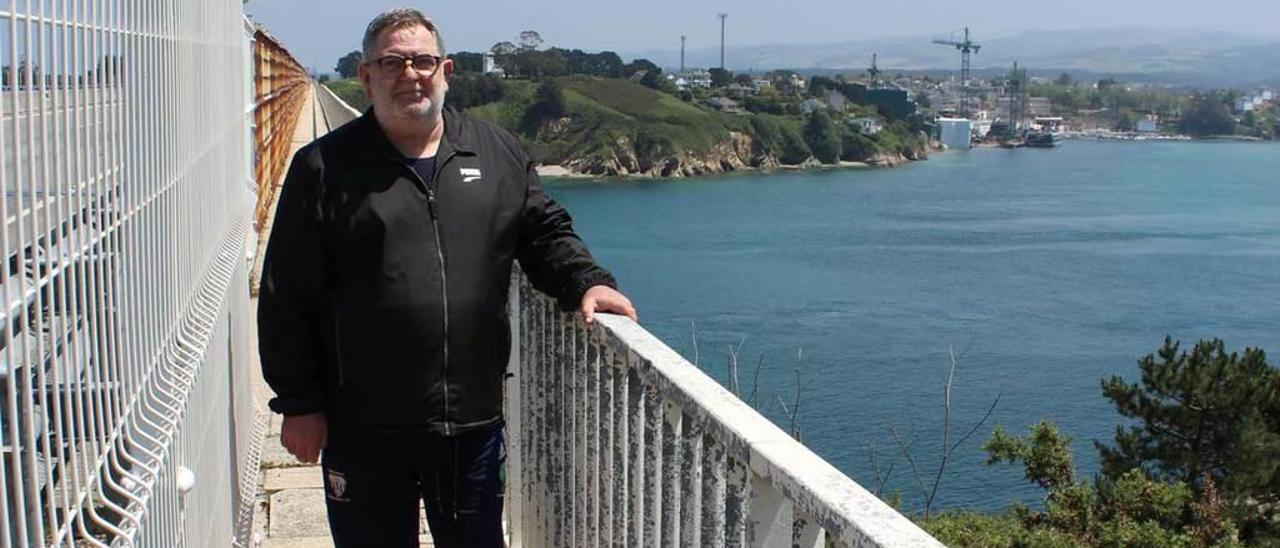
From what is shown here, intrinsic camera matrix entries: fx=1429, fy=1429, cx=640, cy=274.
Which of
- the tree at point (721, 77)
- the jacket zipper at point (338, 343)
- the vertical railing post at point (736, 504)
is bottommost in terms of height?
the vertical railing post at point (736, 504)

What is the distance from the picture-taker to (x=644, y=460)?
2.57 meters

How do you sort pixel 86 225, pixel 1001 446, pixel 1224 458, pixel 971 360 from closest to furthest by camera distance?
1. pixel 86 225
2. pixel 1001 446
3. pixel 1224 458
4. pixel 971 360

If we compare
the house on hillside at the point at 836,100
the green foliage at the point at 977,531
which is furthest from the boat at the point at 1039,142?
the green foliage at the point at 977,531

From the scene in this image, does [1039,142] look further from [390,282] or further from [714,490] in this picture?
[714,490]

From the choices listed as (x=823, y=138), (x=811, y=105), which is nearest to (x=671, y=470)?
(x=823, y=138)

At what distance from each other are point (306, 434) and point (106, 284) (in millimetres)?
1054

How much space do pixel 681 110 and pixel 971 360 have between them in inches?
3254

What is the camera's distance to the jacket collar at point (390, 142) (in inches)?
108

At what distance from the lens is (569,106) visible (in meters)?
113

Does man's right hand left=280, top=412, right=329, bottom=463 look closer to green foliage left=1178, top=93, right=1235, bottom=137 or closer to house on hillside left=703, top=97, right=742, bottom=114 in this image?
house on hillside left=703, top=97, right=742, bottom=114

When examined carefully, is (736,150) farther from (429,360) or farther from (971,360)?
(429,360)

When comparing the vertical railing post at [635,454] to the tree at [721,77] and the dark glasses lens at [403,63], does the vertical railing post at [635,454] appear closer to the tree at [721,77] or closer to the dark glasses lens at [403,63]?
the dark glasses lens at [403,63]

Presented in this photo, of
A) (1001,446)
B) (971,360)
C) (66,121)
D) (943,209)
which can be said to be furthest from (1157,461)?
(943,209)

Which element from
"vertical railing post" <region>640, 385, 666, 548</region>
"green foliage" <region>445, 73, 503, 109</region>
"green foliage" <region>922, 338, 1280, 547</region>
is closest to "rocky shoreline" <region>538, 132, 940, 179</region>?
"green foliage" <region>445, 73, 503, 109</region>
